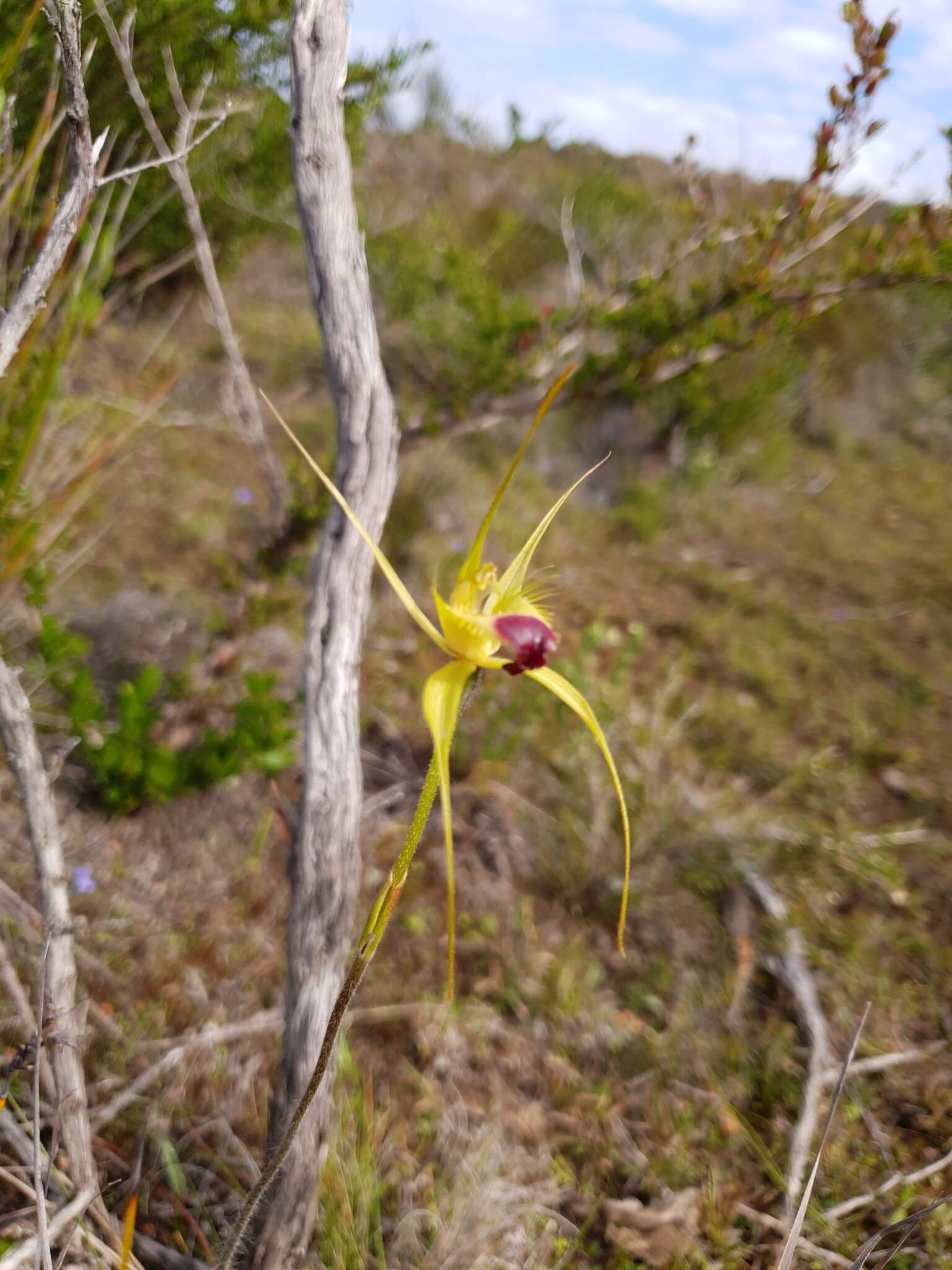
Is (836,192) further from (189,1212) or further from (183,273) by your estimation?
(183,273)

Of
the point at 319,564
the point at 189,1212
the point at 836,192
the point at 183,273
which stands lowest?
the point at 189,1212

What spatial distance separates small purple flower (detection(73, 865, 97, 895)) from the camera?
5.36 feet

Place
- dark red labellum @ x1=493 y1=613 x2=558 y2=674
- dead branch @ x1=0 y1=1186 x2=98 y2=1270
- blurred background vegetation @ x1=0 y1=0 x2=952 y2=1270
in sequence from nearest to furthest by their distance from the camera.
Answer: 1. dark red labellum @ x1=493 y1=613 x2=558 y2=674
2. dead branch @ x1=0 y1=1186 x2=98 y2=1270
3. blurred background vegetation @ x1=0 y1=0 x2=952 y2=1270

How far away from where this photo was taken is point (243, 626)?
248cm

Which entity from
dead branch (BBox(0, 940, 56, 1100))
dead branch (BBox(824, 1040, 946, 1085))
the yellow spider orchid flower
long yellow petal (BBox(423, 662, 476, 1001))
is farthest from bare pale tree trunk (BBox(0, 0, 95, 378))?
dead branch (BBox(824, 1040, 946, 1085))

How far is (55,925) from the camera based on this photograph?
104cm

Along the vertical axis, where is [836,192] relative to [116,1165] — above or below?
above

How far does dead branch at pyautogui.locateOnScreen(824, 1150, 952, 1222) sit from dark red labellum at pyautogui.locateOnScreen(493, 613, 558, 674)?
1.18 meters

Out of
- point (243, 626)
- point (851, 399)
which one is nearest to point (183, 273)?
point (243, 626)

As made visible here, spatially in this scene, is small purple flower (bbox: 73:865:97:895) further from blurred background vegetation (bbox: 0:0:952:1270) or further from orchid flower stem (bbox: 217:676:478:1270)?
orchid flower stem (bbox: 217:676:478:1270)

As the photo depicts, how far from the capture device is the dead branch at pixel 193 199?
131 cm

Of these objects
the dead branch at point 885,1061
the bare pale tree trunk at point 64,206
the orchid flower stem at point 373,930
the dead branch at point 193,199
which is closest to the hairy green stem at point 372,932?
the orchid flower stem at point 373,930

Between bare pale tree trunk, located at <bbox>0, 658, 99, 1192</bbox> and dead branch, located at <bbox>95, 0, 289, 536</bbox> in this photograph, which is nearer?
bare pale tree trunk, located at <bbox>0, 658, 99, 1192</bbox>

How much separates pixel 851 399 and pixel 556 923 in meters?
5.68
